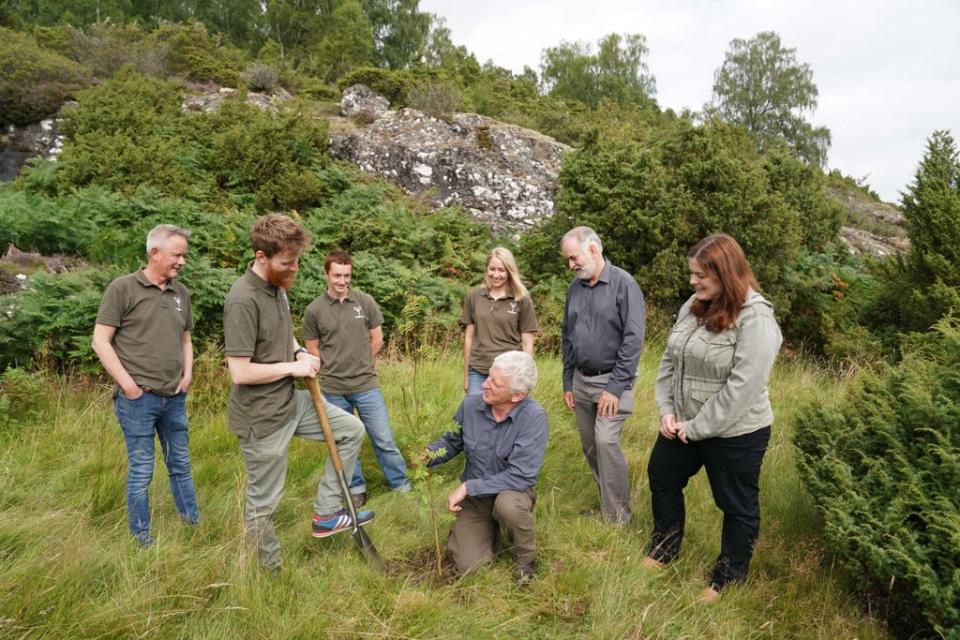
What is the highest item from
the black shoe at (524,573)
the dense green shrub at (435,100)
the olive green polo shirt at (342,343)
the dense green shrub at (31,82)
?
the dense green shrub at (435,100)

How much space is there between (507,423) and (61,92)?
44.8 ft

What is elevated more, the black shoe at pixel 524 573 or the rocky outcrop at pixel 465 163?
the rocky outcrop at pixel 465 163

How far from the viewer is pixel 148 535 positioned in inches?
128

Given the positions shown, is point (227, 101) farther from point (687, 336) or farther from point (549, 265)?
point (687, 336)

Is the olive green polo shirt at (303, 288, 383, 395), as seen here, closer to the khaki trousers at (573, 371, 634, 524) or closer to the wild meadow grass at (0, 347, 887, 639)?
the wild meadow grass at (0, 347, 887, 639)

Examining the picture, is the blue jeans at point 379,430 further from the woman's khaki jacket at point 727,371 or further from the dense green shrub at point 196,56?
the dense green shrub at point 196,56

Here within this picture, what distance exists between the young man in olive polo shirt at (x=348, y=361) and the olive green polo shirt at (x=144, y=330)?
3.47 ft

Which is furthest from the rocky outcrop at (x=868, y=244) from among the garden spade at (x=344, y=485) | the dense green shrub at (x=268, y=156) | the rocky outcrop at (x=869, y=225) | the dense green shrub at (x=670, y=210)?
the garden spade at (x=344, y=485)

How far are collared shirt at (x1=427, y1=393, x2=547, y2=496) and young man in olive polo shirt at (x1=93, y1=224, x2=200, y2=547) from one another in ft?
5.35

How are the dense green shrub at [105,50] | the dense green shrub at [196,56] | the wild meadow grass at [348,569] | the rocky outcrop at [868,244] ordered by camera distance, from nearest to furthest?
the wild meadow grass at [348,569] → the rocky outcrop at [868,244] → the dense green shrub at [105,50] → the dense green shrub at [196,56]

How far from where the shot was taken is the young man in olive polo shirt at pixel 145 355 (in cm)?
329

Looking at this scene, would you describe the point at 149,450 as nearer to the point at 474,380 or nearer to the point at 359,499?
the point at 359,499

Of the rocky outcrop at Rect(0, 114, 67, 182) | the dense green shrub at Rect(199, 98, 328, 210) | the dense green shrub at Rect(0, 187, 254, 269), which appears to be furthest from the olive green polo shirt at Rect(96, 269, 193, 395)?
the rocky outcrop at Rect(0, 114, 67, 182)

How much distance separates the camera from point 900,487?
2.96m
